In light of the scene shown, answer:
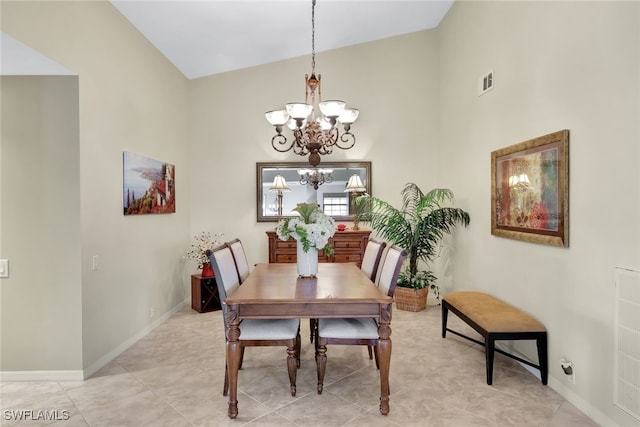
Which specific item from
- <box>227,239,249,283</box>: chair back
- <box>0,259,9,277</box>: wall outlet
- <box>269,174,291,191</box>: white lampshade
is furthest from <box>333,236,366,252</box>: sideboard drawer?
<box>0,259,9,277</box>: wall outlet

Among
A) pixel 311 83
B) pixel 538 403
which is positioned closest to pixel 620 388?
pixel 538 403

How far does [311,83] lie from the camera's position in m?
3.26

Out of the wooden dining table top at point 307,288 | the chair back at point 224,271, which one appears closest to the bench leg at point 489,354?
the wooden dining table top at point 307,288

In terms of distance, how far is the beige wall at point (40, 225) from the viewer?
2.73 metres

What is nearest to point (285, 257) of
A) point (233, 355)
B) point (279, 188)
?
point (279, 188)

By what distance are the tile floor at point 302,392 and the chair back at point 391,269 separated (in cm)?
76

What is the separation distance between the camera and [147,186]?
12.6 feet

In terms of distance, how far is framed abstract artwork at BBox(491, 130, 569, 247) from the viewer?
98.7 inches

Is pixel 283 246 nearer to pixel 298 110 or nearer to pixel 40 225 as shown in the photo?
pixel 298 110

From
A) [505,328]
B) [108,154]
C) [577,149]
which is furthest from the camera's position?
[108,154]

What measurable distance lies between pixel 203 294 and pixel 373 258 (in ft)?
8.24

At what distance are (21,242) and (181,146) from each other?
2.47 m

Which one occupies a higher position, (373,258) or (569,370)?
(373,258)

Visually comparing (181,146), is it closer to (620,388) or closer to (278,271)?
(278,271)
